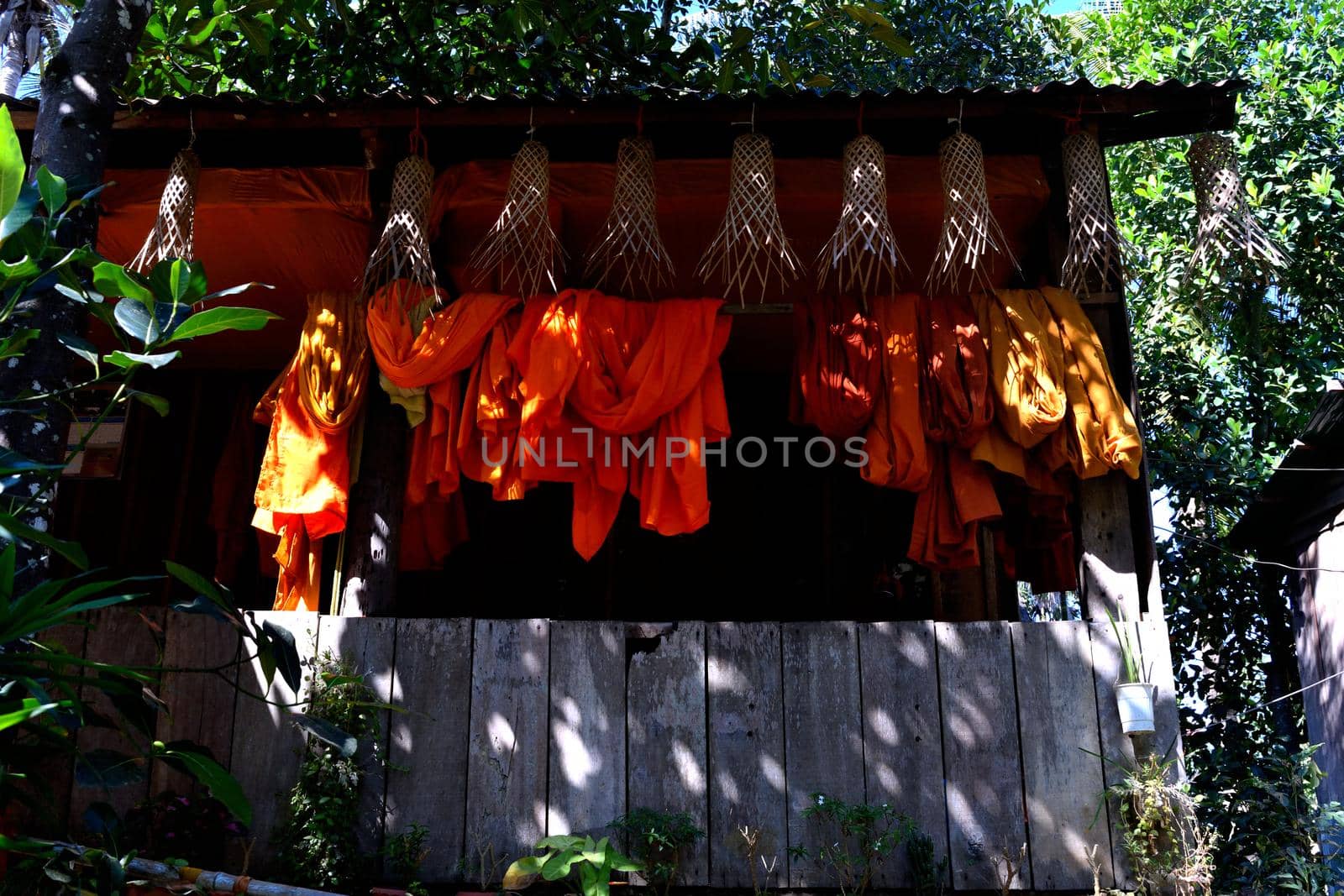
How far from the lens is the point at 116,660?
168 inches

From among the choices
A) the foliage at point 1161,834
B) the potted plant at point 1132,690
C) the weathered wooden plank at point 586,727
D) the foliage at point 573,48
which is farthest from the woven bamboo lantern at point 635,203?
the foliage at point 1161,834

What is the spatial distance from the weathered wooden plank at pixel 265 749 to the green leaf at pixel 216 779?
1.55 feet

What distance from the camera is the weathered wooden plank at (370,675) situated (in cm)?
408

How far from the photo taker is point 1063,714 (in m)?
4.20

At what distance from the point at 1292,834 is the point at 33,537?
4.85 metres

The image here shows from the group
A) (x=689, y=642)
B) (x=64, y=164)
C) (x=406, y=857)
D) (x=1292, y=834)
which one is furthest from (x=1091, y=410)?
(x=64, y=164)

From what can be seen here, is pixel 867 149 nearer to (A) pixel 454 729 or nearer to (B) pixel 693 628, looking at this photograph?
(B) pixel 693 628

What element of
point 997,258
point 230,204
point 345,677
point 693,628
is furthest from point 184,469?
point 997,258

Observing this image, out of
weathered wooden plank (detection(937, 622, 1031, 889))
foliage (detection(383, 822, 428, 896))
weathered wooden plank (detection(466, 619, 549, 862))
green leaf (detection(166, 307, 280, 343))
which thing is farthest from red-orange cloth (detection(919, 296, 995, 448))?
green leaf (detection(166, 307, 280, 343))

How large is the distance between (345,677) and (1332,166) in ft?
27.2

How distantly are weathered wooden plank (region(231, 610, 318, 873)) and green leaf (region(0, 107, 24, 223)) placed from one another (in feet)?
4.94

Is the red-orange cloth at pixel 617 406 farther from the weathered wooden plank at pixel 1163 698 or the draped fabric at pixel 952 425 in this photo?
the weathered wooden plank at pixel 1163 698

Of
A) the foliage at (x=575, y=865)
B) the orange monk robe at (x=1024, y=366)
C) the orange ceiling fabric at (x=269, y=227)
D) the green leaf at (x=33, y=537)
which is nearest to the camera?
the green leaf at (x=33, y=537)

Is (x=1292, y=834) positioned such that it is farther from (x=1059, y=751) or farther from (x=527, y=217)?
(x=527, y=217)
